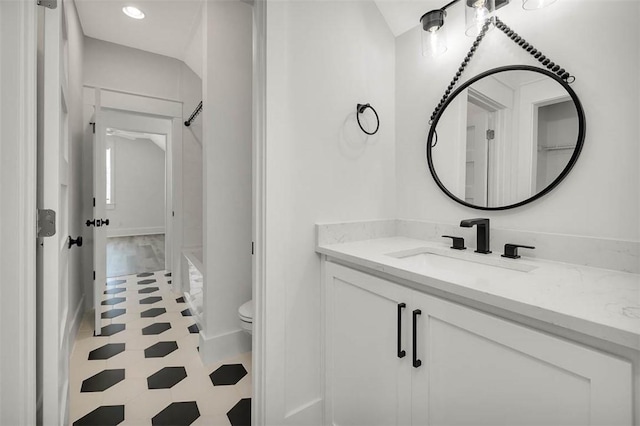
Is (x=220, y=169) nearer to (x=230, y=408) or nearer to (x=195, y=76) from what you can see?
(x=230, y=408)

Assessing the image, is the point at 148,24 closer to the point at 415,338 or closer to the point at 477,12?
the point at 477,12

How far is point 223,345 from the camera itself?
2.04 m

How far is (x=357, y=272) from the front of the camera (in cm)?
122

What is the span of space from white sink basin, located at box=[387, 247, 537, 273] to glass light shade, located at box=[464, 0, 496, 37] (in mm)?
1018

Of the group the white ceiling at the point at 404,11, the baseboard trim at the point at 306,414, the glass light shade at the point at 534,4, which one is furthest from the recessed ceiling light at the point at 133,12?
the baseboard trim at the point at 306,414

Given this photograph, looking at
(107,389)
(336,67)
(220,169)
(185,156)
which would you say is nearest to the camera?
(336,67)

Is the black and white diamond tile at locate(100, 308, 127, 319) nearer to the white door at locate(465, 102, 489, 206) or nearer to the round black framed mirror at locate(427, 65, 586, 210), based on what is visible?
the round black framed mirror at locate(427, 65, 586, 210)

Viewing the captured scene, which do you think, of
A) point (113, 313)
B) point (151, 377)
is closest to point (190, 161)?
point (113, 313)

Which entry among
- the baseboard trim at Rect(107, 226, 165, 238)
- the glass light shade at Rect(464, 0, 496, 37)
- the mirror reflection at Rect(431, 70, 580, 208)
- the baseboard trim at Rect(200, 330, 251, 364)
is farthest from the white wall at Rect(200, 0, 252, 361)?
the baseboard trim at Rect(107, 226, 165, 238)

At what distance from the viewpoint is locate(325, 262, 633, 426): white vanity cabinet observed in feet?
2.14
